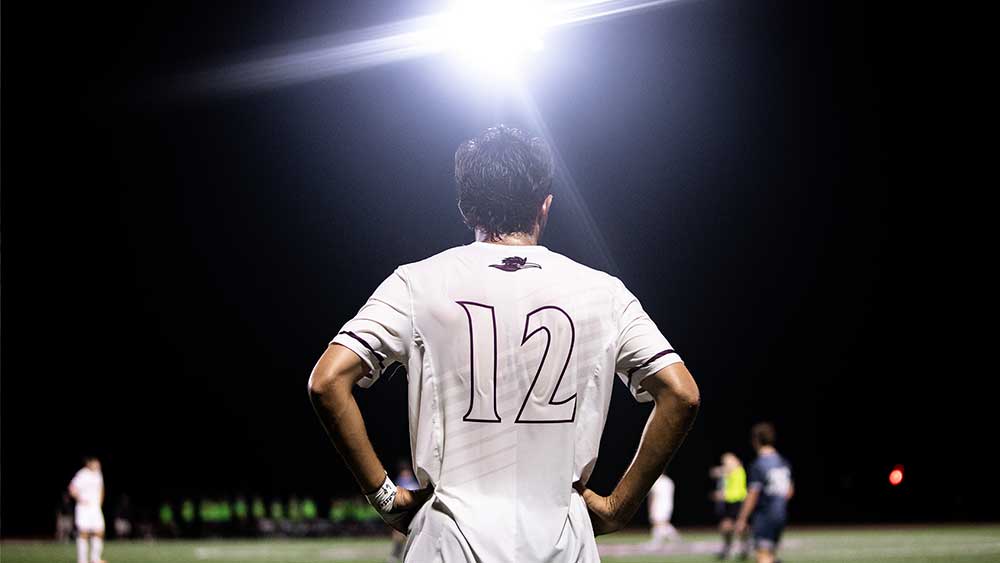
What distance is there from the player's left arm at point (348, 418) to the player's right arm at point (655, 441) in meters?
0.48

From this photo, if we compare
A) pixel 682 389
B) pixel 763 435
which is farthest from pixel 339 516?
pixel 682 389

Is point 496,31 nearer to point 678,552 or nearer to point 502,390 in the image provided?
point 678,552

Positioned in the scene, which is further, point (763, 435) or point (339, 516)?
point (339, 516)

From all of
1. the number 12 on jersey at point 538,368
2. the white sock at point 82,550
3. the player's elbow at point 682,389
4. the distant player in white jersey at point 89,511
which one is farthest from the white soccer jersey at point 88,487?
the player's elbow at point 682,389

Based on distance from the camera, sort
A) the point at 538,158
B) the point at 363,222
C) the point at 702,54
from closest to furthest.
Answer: the point at 538,158 < the point at 702,54 < the point at 363,222

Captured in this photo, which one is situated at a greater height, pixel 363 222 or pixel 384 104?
pixel 384 104

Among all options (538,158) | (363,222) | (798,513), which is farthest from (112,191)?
(538,158)

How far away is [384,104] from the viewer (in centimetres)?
2702

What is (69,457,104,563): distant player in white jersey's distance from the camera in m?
16.9

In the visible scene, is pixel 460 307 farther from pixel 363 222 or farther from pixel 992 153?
pixel 992 153

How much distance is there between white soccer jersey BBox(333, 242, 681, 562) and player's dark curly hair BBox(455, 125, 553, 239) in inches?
5.5

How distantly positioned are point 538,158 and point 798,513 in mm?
36268

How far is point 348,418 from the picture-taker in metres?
2.65

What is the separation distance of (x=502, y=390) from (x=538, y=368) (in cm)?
11
